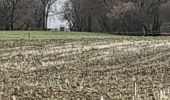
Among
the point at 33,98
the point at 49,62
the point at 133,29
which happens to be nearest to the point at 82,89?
the point at 33,98

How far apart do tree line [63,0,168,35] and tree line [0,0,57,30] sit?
8440mm

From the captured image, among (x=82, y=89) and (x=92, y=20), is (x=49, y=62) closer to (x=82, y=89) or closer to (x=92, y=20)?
(x=82, y=89)

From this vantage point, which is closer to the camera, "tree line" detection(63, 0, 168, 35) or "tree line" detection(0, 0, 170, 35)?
"tree line" detection(63, 0, 168, 35)

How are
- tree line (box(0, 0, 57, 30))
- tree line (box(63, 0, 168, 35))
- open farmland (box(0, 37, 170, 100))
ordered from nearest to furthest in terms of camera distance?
open farmland (box(0, 37, 170, 100)) < tree line (box(63, 0, 168, 35)) < tree line (box(0, 0, 57, 30))

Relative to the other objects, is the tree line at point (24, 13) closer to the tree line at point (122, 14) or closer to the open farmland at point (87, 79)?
the tree line at point (122, 14)

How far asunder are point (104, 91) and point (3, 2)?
296 ft

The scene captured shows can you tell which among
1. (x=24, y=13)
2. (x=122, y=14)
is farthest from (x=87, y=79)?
(x=24, y=13)

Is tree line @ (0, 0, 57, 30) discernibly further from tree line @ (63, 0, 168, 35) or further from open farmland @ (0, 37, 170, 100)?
open farmland @ (0, 37, 170, 100)

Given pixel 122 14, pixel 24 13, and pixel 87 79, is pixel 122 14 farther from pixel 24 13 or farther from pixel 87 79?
pixel 87 79

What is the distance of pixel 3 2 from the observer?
101 metres

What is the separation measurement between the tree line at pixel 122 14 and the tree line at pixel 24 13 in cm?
844

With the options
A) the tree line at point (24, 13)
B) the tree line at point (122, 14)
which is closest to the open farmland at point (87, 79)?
the tree line at point (122, 14)

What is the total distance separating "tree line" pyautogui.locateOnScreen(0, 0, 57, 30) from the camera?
10094cm

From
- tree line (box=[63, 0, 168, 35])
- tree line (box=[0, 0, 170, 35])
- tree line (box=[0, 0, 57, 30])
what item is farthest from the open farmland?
tree line (box=[0, 0, 57, 30])
